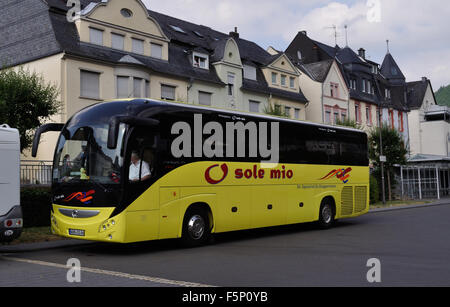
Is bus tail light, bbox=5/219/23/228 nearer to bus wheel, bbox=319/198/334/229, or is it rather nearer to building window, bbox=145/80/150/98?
bus wheel, bbox=319/198/334/229

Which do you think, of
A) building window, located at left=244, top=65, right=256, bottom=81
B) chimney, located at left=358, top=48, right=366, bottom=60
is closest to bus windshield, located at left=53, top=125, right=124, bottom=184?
building window, located at left=244, top=65, right=256, bottom=81

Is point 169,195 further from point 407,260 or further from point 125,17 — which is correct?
point 125,17

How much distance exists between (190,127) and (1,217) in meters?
4.69

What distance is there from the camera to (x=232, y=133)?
1395 centimetres

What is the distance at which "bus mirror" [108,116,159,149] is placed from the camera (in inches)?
393

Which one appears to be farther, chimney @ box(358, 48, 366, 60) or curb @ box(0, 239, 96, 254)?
chimney @ box(358, 48, 366, 60)

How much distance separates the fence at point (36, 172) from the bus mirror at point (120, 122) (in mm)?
9716

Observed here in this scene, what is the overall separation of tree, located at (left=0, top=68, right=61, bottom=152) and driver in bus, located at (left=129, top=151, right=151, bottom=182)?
8540mm

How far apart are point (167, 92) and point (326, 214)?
58.0 feet

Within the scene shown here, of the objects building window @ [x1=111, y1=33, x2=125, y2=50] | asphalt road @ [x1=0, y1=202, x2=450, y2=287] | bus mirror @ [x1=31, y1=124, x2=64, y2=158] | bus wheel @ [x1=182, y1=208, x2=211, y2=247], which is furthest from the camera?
building window @ [x1=111, y1=33, x2=125, y2=50]

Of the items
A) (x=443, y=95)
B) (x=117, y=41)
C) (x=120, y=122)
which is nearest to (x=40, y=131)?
(x=120, y=122)

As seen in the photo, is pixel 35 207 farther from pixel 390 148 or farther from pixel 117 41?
pixel 390 148

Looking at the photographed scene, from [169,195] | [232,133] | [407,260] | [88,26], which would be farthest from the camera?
[88,26]
